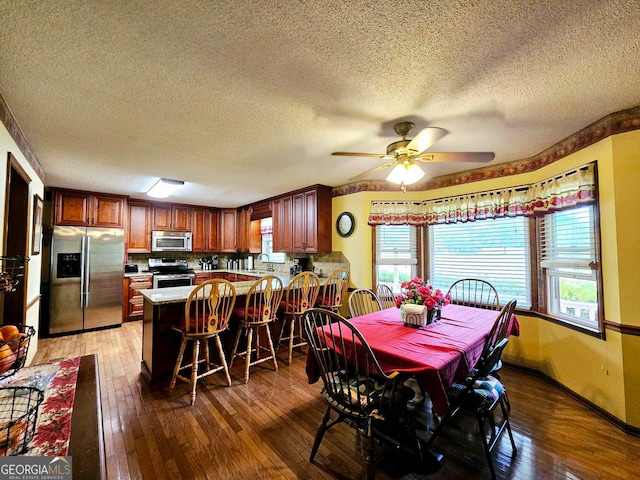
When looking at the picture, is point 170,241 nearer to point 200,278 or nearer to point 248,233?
point 200,278

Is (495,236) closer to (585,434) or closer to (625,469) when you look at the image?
(585,434)

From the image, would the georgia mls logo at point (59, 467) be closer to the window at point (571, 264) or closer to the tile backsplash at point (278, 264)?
the window at point (571, 264)

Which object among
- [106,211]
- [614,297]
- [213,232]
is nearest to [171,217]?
[213,232]

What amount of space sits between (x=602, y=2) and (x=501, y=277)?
2.70m

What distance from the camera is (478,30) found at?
4.34ft

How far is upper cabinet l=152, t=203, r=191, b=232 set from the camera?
5.62 m

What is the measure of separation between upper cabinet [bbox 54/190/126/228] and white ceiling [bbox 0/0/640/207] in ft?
7.35

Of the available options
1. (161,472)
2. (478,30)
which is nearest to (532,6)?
(478,30)

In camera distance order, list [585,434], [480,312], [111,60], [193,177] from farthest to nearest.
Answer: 1. [193,177]
2. [480,312]
3. [585,434]
4. [111,60]

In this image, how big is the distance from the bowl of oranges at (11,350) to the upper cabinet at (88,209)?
15.0ft

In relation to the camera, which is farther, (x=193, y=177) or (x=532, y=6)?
(x=193, y=177)

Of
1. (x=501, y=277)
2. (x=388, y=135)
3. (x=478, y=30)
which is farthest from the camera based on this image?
(x=501, y=277)

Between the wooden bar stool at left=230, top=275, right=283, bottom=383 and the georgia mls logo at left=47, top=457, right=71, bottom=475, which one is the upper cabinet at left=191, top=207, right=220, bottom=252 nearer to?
the wooden bar stool at left=230, top=275, right=283, bottom=383

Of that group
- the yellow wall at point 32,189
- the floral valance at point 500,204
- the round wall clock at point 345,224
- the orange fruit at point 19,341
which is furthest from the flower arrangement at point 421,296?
the yellow wall at point 32,189
